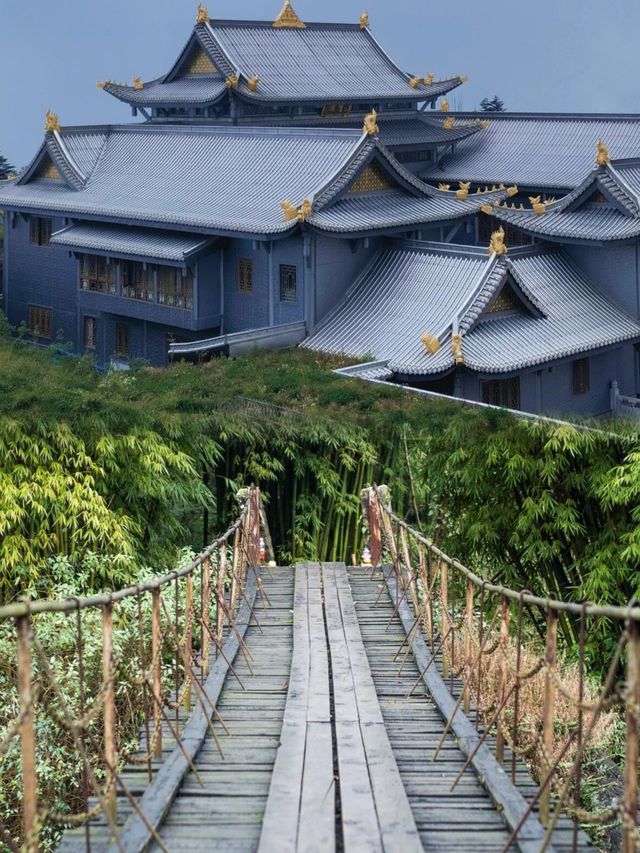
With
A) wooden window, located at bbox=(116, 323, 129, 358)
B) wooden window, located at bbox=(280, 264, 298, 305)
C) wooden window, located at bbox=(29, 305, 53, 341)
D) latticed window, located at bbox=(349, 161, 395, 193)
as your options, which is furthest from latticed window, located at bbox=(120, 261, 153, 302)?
latticed window, located at bbox=(349, 161, 395, 193)

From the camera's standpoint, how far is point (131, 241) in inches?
976

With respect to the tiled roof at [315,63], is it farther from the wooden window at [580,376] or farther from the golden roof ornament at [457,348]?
the golden roof ornament at [457,348]

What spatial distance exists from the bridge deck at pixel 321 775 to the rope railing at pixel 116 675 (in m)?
0.14

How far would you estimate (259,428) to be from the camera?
15109mm

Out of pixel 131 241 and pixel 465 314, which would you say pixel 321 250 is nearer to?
pixel 465 314

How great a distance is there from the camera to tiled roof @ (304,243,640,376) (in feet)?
64.3

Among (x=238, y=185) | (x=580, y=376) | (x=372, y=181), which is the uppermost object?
(x=238, y=185)

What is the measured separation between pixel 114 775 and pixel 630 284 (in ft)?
65.8

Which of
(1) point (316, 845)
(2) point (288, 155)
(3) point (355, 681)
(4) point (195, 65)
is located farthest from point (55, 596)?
(4) point (195, 65)

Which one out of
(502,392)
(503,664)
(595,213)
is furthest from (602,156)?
(503,664)

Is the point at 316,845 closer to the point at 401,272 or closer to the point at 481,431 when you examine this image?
the point at 481,431

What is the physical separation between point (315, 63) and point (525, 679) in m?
28.9

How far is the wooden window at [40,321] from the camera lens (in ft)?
92.7

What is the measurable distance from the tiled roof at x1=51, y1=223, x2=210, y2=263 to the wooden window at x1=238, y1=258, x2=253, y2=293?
2.56 ft
